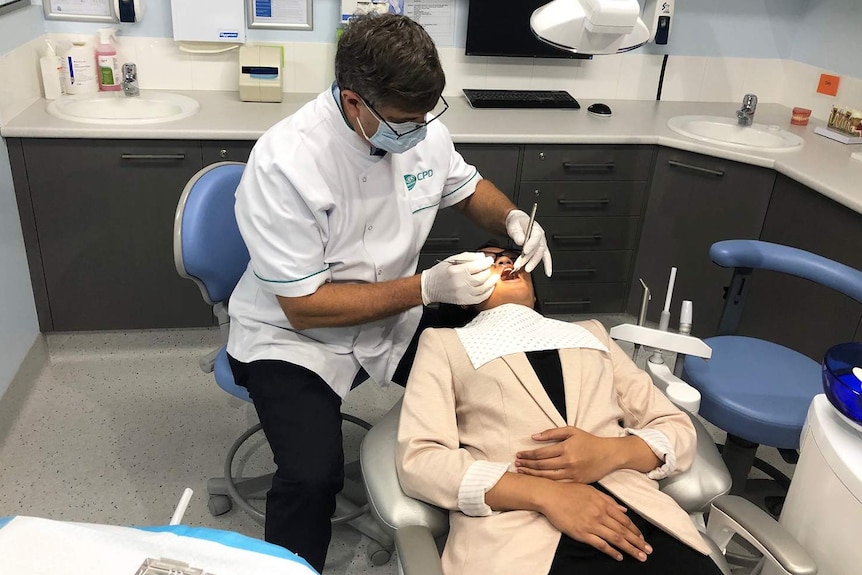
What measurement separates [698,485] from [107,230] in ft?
6.47

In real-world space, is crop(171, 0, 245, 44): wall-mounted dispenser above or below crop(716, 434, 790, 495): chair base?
above

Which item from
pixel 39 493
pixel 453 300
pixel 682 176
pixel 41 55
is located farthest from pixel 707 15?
pixel 39 493

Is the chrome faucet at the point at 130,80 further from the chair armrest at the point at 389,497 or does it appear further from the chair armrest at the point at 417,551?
the chair armrest at the point at 417,551

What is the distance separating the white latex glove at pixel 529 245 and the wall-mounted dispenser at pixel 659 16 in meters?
1.52

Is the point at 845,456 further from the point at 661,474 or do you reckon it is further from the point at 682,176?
the point at 682,176

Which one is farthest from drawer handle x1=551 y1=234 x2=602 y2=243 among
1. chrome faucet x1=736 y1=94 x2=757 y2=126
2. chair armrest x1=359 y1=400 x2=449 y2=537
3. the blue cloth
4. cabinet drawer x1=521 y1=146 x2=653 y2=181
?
the blue cloth

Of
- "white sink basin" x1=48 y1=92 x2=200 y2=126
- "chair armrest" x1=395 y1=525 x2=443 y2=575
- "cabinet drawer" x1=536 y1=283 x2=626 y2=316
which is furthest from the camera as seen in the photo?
"cabinet drawer" x1=536 y1=283 x2=626 y2=316

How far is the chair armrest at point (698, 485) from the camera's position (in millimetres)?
1382

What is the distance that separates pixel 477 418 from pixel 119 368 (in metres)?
1.65

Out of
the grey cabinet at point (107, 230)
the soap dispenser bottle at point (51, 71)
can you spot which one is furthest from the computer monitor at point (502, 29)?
the soap dispenser bottle at point (51, 71)

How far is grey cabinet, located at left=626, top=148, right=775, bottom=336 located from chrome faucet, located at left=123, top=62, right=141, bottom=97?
192 centimetres

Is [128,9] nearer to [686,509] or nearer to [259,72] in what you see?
[259,72]

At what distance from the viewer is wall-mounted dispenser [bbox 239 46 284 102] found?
2.66m

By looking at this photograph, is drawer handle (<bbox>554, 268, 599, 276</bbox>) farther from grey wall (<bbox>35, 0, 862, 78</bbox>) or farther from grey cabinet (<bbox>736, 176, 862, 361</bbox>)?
grey wall (<bbox>35, 0, 862, 78</bbox>)
